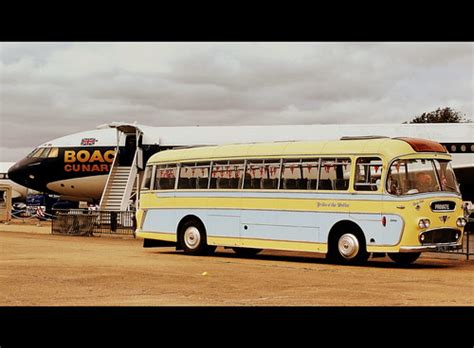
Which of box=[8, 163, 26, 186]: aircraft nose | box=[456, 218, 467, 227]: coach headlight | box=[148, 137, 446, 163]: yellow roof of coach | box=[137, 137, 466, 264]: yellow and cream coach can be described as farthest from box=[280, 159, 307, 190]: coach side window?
box=[8, 163, 26, 186]: aircraft nose

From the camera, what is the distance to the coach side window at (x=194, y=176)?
21891 mm

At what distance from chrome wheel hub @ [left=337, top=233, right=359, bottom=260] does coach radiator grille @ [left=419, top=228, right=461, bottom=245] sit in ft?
5.00

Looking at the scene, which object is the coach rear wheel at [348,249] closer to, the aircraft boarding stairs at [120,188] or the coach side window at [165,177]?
the coach side window at [165,177]

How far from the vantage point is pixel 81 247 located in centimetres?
2455

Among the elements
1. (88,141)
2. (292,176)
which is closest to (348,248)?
(292,176)

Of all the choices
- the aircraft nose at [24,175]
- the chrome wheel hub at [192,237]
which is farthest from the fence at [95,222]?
the chrome wheel hub at [192,237]

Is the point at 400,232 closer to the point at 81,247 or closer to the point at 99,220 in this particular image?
the point at 81,247

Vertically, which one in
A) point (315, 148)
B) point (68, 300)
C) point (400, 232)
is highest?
point (315, 148)

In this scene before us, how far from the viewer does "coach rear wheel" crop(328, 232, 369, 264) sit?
17766 millimetres

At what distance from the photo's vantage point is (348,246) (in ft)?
58.9

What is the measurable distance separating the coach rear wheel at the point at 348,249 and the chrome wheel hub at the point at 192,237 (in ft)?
14.4

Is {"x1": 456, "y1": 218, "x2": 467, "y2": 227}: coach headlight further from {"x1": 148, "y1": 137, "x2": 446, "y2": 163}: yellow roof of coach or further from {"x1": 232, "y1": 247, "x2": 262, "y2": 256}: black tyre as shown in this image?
{"x1": 232, "y1": 247, "x2": 262, "y2": 256}: black tyre
